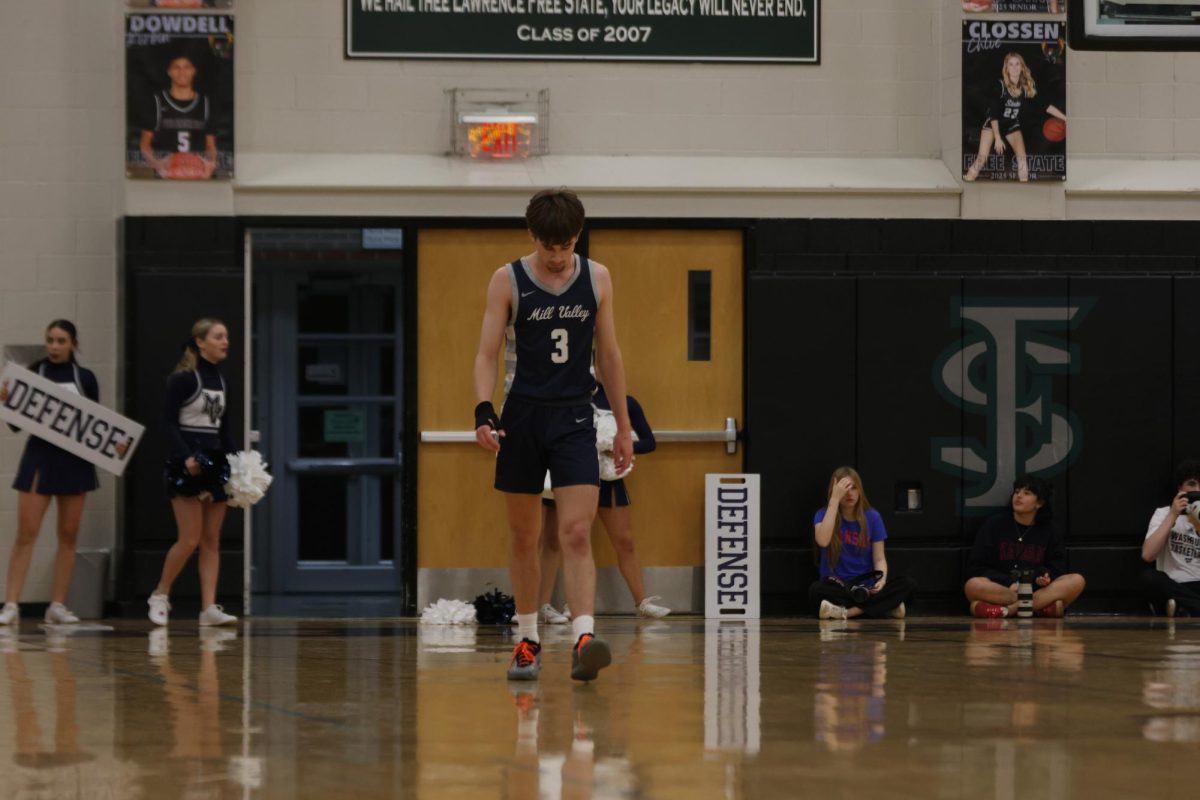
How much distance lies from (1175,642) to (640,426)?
3.54 meters

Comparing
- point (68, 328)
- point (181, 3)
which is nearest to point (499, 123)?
point (181, 3)

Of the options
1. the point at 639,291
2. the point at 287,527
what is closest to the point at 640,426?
the point at 639,291

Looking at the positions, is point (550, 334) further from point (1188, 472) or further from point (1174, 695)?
point (1188, 472)

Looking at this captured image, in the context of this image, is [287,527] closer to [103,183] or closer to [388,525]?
[388,525]

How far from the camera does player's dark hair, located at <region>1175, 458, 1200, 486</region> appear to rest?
446 inches

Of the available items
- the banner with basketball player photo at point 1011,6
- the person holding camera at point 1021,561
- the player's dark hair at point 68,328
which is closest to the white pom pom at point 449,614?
the player's dark hair at point 68,328

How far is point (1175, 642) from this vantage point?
28.5 feet

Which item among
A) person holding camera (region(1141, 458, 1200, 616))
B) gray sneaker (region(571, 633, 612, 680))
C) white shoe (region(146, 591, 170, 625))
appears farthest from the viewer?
person holding camera (region(1141, 458, 1200, 616))

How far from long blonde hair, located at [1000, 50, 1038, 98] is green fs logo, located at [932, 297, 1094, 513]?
1.35m

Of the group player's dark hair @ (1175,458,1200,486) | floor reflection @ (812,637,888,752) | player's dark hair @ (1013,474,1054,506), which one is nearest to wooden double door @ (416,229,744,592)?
player's dark hair @ (1013,474,1054,506)

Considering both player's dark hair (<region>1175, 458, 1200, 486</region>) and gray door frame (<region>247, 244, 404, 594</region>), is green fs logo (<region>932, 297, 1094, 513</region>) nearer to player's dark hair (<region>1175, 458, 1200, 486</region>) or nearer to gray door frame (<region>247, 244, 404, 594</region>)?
player's dark hair (<region>1175, 458, 1200, 486</region>)

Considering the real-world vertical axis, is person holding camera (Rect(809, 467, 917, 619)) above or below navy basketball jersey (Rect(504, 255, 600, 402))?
below

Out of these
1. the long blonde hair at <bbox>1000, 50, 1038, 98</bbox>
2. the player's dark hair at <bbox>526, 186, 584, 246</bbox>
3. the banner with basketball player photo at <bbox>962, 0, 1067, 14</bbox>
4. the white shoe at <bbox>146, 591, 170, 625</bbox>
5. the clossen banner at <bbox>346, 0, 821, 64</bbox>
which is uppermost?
the banner with basketball player photo at <bbox>962, 0, 1067, 14</bbox>

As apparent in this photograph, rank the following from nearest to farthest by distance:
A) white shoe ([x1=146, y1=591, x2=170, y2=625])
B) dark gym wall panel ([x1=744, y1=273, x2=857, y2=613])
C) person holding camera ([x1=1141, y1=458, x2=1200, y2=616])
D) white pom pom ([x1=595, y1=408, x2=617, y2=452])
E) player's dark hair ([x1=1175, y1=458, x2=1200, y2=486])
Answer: white shoe ([x1=146, y1=591, x2=170, y2=625]) < white pom pom ([x1=595, y1=408, x2=617, y2=452]) < person holding camera ([x1=1141, y1=458, x2=1200, y2=616]) < player's dark hair ([x1=1175, y1=458, x2=1200, y2=486]) < dark gym wall panel ([x1=744, y1=273, x2=857, y2=613])
